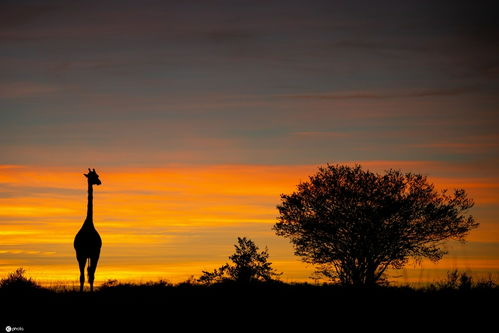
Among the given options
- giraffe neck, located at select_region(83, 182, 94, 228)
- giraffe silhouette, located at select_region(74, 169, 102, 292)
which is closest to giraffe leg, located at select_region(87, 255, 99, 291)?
giraffe silhouette, located at select_region(74, 169, 102, 292)

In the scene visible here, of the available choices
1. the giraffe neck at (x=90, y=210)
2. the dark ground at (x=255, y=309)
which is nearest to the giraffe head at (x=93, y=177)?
the giraffe neck at (x=90, y=210)

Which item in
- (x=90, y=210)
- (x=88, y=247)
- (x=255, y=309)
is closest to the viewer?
(x=255, y=309)

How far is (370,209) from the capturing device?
44.4m

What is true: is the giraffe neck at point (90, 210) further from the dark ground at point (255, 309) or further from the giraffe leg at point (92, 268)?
the dark ground at point (255, 309)

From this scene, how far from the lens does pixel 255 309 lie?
69.8 ft

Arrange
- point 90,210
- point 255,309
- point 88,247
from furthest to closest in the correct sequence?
point 90,210 → point 88,247 → point 255,309

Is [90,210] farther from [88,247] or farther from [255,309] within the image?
[255,309]

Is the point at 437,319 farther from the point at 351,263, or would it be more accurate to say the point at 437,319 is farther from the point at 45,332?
the point at 351,263

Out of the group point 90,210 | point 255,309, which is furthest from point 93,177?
point 255,309

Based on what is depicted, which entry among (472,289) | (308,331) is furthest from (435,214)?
(308,331)

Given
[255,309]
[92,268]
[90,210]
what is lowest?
[255,309]

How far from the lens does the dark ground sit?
19297 mm

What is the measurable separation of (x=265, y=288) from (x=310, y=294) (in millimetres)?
1817

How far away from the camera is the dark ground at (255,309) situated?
63.3ft
